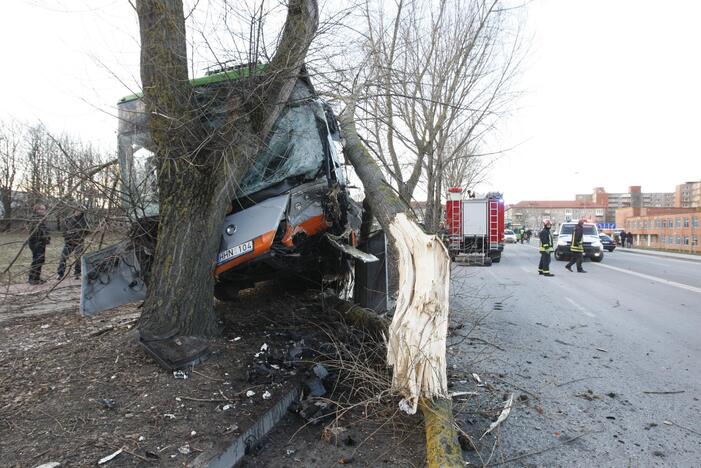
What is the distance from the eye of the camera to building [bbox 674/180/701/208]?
94.7m

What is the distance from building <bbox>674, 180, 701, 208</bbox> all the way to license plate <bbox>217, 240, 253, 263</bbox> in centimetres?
11310

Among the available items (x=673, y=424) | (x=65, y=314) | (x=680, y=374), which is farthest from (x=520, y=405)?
(x=65, y=314)

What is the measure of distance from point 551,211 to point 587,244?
12700 centimetres

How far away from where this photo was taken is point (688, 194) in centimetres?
10600

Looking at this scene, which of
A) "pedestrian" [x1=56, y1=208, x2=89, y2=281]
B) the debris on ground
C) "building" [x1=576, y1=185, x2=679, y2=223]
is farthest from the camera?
"building" [x1=576, y1=185, x2=679, y2=223]

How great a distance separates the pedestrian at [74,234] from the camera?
15.0ft

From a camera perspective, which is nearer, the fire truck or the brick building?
the fire truck

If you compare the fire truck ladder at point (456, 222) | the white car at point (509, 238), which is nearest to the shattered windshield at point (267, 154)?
the fire truck ladder at point (456, 222)

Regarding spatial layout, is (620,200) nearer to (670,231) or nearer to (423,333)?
(670,231)

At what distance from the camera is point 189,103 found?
4.06 m

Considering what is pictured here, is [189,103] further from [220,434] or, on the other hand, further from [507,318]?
[507,318]

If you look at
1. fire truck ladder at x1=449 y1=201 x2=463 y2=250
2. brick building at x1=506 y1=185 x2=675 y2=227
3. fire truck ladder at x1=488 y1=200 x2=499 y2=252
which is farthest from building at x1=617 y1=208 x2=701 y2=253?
brick building at x1=506 y1=185 x2=675 y2=227

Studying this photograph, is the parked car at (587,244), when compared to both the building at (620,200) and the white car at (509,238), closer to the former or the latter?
the white car at (509,238)

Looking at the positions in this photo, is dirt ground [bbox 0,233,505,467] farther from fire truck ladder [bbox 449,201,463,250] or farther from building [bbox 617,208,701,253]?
building [bbox 617,208,701,253]
